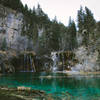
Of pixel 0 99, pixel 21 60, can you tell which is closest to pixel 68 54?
pixel 21 60

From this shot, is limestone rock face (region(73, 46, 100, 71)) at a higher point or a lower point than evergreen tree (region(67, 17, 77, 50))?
lower

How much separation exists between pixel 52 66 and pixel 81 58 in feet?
36.6

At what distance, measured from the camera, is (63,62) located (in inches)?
1817

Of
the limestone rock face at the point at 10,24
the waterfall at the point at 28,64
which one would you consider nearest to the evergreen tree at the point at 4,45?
the limestone rock face at the point at 10,24

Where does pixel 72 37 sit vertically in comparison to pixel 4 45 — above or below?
above

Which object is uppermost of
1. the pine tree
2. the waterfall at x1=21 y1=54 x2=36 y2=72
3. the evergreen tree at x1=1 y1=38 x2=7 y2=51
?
the pine tree

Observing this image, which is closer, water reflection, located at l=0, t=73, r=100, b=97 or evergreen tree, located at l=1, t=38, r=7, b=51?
water reflection, located at l=0, t=73, r=100, b=97

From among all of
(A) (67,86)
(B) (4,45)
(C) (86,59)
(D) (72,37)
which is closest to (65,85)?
(A) (67,86)

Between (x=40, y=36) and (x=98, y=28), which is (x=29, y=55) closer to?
(x=40, y=36)

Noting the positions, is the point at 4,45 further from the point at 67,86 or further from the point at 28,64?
the point at 67,86

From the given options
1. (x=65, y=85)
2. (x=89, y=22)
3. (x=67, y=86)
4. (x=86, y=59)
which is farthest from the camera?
(x=89, y=22)

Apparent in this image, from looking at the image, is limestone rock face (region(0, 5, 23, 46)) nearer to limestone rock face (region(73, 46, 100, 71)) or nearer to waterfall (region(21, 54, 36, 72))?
waterfall (region(21, 54, 36, 72))

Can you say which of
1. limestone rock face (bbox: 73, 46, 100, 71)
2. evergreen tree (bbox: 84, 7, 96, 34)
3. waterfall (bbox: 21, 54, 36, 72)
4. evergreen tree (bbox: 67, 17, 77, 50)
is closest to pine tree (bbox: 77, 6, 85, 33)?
evergreen tree (bbox: 84, 7, 96, 34)

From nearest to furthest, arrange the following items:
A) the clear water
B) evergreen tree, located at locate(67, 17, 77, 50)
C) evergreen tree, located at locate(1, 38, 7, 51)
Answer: the clear water → evergreen tree, located at locate(1, 38, 7, 51) → evergreen tree, located at locate(67, 17, 77, 50)
